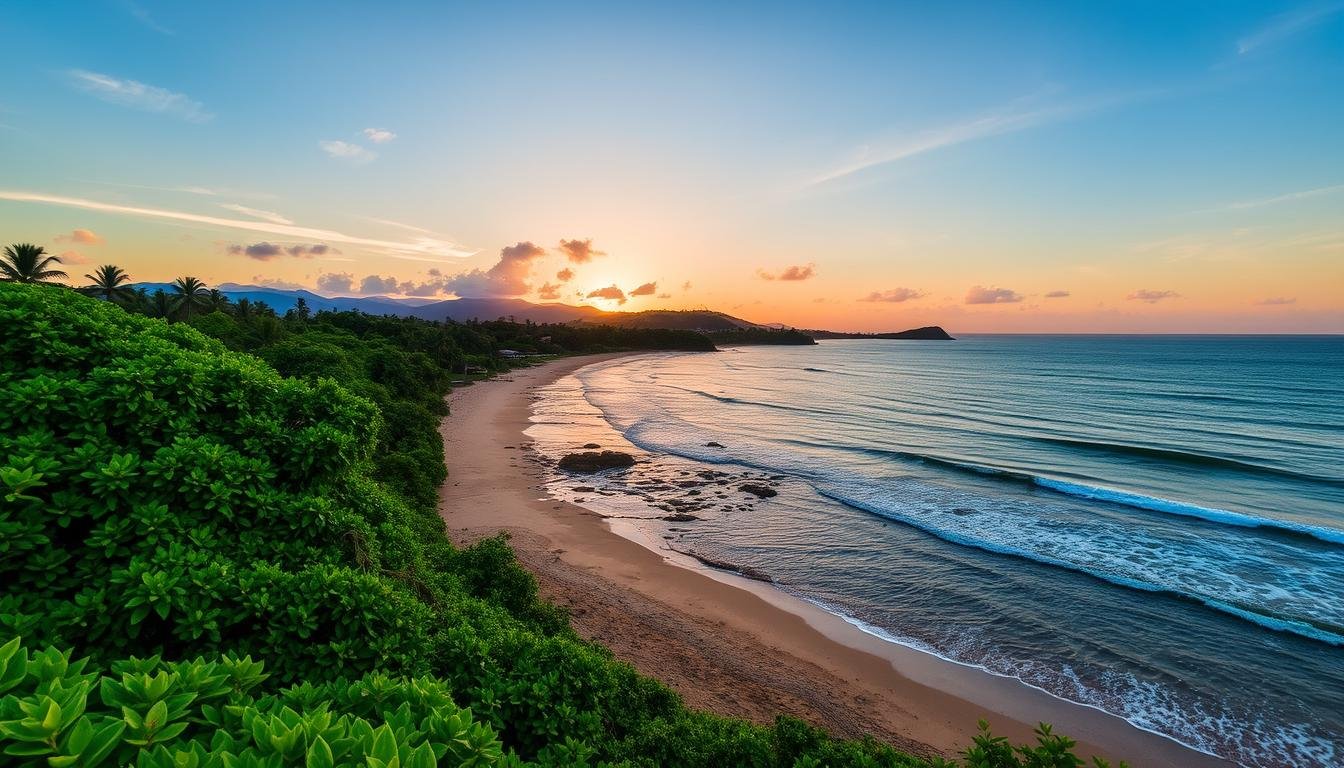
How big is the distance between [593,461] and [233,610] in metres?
25.4

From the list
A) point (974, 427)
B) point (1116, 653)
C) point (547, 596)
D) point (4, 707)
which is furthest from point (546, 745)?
point (974, 427)

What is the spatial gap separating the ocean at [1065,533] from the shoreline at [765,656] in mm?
720

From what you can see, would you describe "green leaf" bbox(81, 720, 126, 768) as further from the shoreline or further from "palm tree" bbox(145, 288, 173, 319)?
"palm tree" bbox(145, 288, 173, 319)

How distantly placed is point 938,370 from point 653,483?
258 feet

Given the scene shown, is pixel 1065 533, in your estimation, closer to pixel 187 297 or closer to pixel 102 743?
pixel 102 743

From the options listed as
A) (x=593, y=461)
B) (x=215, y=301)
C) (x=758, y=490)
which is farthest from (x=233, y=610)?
(x=215, y=301)

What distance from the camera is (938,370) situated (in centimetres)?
9238

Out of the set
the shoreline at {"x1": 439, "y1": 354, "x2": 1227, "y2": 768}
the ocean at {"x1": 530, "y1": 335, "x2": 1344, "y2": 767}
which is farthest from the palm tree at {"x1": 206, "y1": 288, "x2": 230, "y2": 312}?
the shoreline at {"x1": 439, "y1": 354, "x2": 1227, "y2": 768}

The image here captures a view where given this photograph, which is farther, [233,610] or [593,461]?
[593,461]

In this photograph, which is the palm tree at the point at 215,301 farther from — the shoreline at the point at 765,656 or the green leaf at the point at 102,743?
the green leaf at the point at 102,743

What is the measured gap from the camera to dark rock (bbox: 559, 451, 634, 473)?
A: 96.5 feet

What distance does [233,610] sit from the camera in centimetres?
467

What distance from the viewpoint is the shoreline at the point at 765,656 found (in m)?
10.8

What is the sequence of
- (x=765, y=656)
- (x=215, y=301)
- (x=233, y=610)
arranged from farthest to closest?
(x=215, y=301)
(x=765, y=656)
(x=233, y=610)
